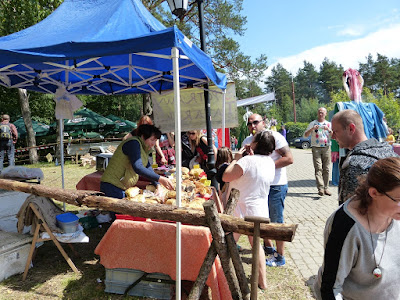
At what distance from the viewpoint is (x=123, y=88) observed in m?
6.68

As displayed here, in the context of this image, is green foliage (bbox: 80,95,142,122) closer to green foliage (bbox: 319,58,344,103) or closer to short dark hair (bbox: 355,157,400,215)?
short dark hair (bbox: 355,157,400,215)

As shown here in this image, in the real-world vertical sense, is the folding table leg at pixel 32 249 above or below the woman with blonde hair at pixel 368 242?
below

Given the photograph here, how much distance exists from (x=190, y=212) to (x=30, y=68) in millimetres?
3932

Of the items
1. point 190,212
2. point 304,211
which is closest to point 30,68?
point 190,212

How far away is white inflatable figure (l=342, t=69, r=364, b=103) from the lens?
11.2 feet

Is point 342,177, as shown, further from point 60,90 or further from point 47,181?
point 47,181

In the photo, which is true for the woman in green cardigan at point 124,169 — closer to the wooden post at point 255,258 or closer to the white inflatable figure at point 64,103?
the wooden post at point 255,258

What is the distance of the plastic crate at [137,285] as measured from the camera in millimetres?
3099

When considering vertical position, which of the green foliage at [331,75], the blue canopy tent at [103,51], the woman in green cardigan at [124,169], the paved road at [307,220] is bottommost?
the paved road at [307,220]

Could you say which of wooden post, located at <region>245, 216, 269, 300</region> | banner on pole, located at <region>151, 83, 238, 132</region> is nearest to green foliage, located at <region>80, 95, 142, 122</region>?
banner on pole, located at <region>151, 83, 238, 132</region>

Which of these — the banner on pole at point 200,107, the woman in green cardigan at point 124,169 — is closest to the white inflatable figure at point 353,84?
the woman in green cardigan at point 124,169

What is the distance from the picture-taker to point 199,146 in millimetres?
5863

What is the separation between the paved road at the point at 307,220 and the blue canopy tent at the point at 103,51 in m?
2.33

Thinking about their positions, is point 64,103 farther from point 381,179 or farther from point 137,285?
point 381,179
